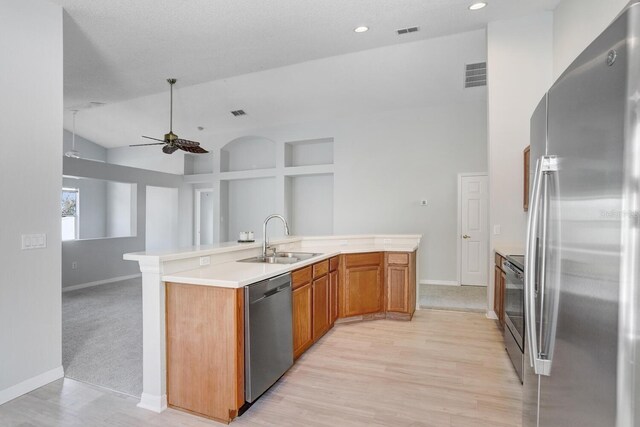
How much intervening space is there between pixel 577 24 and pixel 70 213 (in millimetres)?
11547

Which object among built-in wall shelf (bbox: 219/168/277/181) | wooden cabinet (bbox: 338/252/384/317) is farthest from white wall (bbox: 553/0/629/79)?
built-in wall shelf (bbox: 219/168/277/181)

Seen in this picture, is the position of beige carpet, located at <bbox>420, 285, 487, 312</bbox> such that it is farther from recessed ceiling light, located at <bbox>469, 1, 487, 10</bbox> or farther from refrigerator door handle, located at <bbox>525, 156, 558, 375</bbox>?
recessed ceiling light, located at <bbox>469, 1, 487, 10</bbox>

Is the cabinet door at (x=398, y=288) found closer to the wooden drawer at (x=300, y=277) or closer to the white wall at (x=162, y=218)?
the wooden drawer at (x=300, y=277)

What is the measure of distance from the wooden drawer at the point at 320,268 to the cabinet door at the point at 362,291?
448 millimetres

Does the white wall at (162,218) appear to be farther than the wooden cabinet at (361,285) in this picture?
Yes

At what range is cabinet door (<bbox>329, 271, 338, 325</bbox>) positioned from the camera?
3.59 m

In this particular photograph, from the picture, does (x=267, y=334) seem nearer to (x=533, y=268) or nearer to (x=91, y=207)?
→ (x=533, y=268)

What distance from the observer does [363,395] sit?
2354mm

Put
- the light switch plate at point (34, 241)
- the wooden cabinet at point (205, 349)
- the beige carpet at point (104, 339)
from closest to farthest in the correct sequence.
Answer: the wooden cabinet at point (205, 349)
the light switch plate at point (34, 241)
the beige carpet at point (104, 339)

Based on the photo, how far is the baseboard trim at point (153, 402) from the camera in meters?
2.22

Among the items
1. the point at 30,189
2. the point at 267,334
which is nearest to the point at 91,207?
the point at 30,189

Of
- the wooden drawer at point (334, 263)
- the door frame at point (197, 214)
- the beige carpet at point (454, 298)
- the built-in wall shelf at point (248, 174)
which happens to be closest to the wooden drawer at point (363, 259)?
the wooden drawer at point (334, 263)

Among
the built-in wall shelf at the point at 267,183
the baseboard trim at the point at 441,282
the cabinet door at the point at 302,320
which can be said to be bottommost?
the baseboard trim at the point at 441,282

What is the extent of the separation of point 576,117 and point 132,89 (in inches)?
244
